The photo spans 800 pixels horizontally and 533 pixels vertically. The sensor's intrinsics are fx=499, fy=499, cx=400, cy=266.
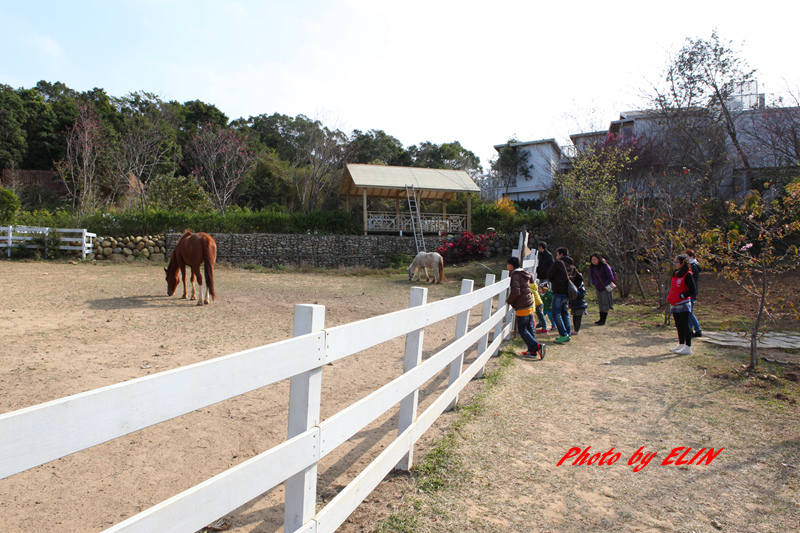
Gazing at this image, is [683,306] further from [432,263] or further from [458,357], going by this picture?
[432,263]

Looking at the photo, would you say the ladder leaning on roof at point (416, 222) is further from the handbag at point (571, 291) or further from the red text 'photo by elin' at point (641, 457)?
the red text 'photo by elin' at point (641, 457)

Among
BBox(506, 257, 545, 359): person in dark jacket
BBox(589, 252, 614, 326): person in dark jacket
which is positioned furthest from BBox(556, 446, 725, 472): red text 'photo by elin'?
BBox(589, 252, 614, 326): person in dark jacket

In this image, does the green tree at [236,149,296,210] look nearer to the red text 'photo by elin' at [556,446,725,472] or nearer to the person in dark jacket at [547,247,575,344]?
the person in dark jacket at [547,247,575,344]

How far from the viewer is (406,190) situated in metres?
24.2

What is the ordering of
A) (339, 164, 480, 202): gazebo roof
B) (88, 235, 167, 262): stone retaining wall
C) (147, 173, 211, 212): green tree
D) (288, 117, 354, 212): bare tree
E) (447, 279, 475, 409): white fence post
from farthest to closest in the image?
(288, 117, 354, 212): bare tree
(147, 173, 211, 212): green tree
(339, 164, 480, 202): gazebo roof
(88, 235, 167, 262): stone retaining wall
(447, 279, 475, 409): white fence post

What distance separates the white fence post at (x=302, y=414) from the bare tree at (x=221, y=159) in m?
28.3

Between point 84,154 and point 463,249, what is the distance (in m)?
20.0

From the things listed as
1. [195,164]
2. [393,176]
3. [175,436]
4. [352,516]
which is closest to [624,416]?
[352,516]

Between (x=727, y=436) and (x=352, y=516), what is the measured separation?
10.6 ft

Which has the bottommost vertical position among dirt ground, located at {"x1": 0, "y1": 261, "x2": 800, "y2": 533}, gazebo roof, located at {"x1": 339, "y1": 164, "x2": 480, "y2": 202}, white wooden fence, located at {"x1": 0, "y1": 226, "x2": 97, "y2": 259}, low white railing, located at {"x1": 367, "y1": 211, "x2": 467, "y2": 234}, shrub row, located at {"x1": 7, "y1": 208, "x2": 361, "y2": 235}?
dirt ground, located at {"x1": 0, "y1": 261, "x2": 800, "y2": 533}

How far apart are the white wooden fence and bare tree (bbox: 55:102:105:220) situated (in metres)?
6.32

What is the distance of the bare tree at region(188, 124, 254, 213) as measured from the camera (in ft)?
96.7

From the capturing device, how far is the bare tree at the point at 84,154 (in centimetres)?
2558

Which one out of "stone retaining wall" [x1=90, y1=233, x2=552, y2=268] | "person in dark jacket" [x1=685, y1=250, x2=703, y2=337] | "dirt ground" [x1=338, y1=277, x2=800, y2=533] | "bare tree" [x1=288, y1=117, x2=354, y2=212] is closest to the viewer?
"dirt ground" [x1=338, y1=277, x2=800, y2=533]
